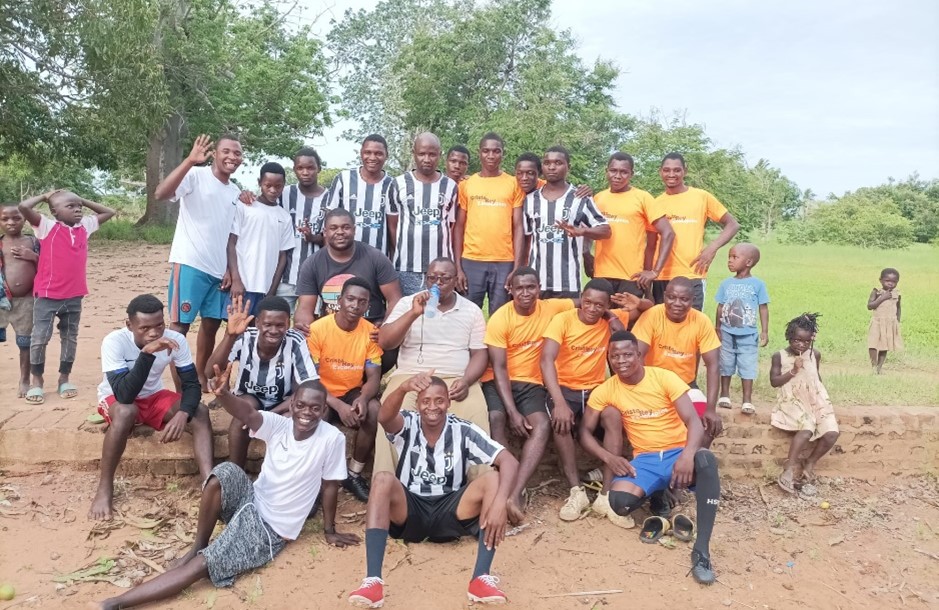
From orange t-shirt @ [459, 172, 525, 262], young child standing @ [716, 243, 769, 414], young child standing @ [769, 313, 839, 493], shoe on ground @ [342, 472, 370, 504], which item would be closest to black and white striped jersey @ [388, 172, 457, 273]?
orange t-shirt @ [459, 172, 525, 262]

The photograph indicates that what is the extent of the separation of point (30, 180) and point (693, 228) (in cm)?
3357

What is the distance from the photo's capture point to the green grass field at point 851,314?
23.1 ft

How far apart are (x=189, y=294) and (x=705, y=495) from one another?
3762 millimetres

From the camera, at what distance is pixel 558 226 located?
5.43 metres

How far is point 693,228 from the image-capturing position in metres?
5.59

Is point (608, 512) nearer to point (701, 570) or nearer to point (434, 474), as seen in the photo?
point (701, 570)

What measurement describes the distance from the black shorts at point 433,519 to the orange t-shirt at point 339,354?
99 cm

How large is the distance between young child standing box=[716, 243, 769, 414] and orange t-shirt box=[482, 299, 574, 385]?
63.5 inches

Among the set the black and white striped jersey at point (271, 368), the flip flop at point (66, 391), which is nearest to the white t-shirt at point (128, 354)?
the black and white striped jersey at point (271, 368)

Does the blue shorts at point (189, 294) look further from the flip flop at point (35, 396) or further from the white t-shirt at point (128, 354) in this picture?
the flip flop at point (35, 396)

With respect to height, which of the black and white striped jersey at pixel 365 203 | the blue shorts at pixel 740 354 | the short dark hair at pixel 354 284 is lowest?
the blue shorts at pixel 740 354

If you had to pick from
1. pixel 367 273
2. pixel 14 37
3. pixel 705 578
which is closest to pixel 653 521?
pixel 705 578

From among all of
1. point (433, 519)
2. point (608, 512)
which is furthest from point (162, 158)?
point (608, 512)

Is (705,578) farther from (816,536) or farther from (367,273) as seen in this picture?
(367,273)
